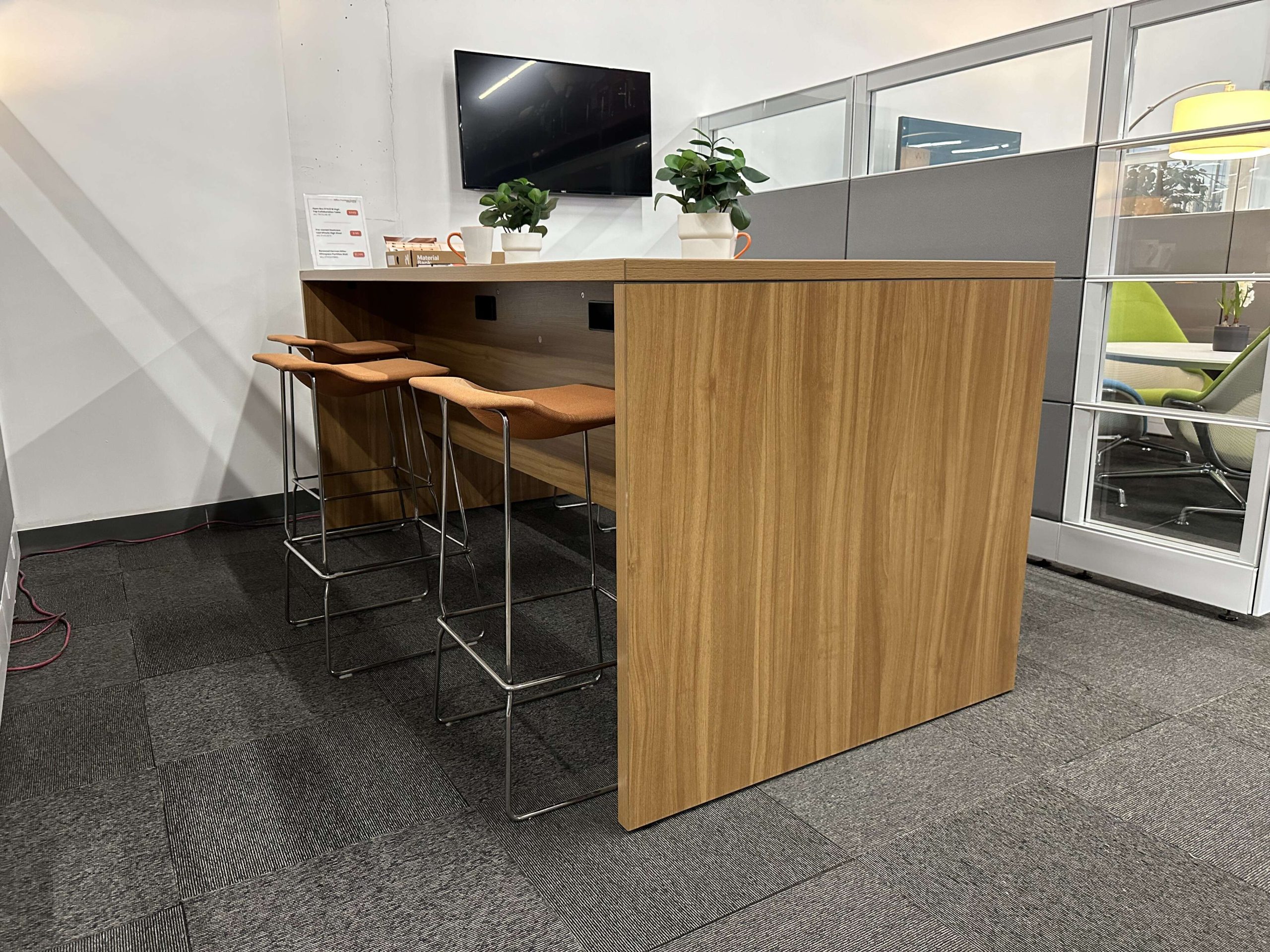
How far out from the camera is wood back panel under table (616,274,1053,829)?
1543 millimetres

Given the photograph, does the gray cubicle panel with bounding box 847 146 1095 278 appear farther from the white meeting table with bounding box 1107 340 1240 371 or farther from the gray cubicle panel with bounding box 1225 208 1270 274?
the gray cubicle panel with bounding box 1225 208 1270 274

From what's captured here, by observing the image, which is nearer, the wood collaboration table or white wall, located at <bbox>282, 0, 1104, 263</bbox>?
the wood collaboration table

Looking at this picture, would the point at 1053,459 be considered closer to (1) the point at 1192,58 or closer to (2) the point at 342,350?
(1) the point at 1192,58

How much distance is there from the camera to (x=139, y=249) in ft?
11.4

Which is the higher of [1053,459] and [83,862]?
[1053,459]

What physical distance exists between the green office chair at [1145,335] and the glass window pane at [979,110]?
1.91 ft

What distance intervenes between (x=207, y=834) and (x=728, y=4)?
487 cm

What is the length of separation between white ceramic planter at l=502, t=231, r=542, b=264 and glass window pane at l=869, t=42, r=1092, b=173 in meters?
1.75

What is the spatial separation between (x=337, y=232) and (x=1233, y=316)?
125 inches

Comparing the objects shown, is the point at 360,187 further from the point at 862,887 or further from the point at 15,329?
the point at 862,887

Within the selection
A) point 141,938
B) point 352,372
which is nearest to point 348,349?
point 352,372

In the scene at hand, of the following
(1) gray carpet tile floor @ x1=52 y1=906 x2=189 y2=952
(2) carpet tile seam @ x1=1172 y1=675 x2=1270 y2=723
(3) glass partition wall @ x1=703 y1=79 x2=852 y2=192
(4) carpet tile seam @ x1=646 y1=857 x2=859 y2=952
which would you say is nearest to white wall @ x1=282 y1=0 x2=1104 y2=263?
(3) glass partition wall @ x1=703 y1=79 x2=852 y2=192

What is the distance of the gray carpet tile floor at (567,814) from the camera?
1438 mm

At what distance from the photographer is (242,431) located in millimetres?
3805
